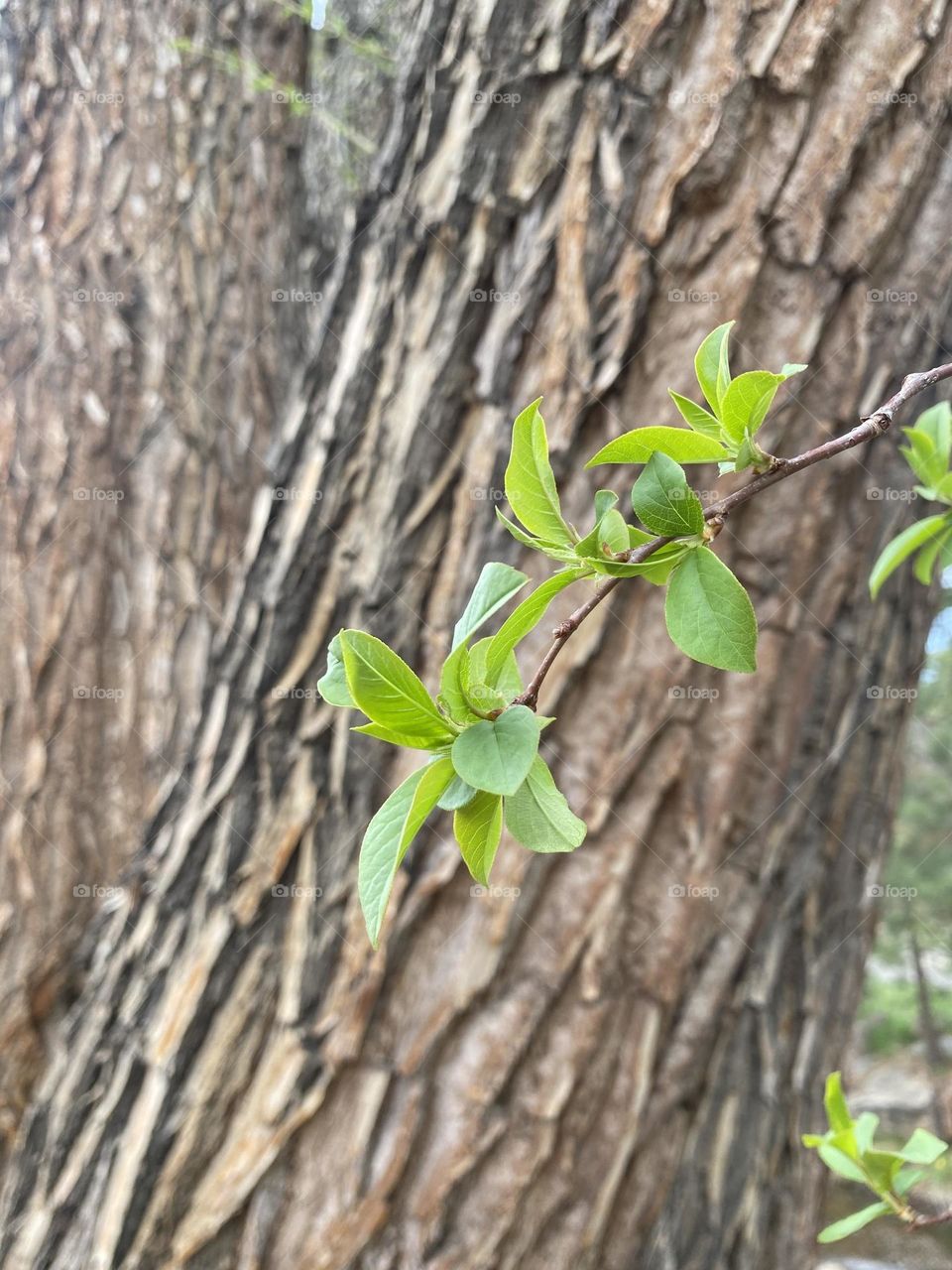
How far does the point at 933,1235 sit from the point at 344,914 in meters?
5.40

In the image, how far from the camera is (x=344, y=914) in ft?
3.92

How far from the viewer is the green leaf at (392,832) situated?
37 cm

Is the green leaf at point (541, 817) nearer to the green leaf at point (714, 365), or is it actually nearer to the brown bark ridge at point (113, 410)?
the green leaf at point (714, 365)

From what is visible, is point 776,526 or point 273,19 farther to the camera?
point 273,19

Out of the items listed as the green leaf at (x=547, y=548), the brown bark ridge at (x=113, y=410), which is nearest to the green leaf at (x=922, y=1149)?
the green leaf at (x=547, y=548)

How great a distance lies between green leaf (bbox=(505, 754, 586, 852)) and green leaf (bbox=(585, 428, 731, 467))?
0.49 ft

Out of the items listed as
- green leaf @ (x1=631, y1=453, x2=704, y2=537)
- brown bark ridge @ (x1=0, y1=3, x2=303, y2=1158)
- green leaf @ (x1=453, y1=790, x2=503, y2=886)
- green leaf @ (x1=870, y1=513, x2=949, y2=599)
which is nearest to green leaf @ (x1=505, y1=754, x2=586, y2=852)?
green leaf @ (x1=453, y1=790, x2=503, y2=886)

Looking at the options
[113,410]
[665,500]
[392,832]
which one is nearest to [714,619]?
[665,500]

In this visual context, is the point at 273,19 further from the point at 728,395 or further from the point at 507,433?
the point at 728,395

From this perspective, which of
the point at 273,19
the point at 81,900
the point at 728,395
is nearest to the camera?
the point at 728,395

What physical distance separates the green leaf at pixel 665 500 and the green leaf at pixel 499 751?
11 cm

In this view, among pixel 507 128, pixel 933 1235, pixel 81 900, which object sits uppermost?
pixel 507 128

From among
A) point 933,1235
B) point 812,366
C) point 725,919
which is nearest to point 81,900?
point 725,919

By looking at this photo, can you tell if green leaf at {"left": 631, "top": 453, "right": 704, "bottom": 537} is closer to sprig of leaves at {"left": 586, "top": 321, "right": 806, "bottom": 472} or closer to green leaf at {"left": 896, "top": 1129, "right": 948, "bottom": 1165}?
sprig of leaves at {"left": 586, "top": 321, "right": 806, "bottom": 472}
